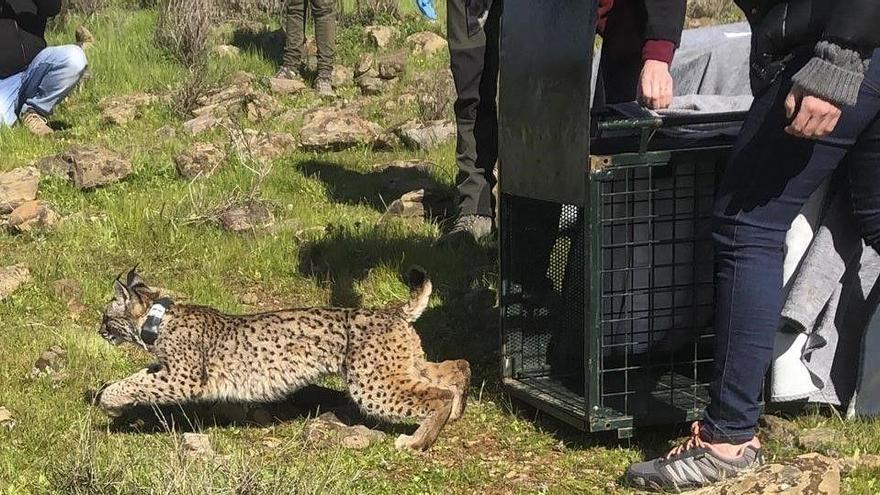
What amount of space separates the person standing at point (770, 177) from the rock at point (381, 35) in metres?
9.00

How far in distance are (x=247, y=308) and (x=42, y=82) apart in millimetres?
4550

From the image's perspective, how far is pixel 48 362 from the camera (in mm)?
5688

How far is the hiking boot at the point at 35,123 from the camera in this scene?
32.6ft

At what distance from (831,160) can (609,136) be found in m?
0.90

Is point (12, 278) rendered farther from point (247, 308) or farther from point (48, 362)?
point (247, 308)

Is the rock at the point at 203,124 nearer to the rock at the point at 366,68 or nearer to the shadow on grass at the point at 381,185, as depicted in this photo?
the shadow on grass at the point at 381,185

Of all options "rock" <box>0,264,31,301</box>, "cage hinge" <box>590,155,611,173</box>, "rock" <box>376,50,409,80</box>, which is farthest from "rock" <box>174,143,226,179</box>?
"cage hinge" <box>590,155,611,173</box>

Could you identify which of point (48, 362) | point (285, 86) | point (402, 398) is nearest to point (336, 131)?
point (285, 86)

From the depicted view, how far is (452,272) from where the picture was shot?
6824 mm

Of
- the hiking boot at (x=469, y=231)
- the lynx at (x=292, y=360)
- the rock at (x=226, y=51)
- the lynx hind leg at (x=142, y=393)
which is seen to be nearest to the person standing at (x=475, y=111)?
the hiking boot at (x=469, y=231)

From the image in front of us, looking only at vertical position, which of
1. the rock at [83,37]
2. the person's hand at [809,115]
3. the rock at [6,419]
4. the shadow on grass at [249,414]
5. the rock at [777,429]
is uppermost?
the person's hand at [809,115]

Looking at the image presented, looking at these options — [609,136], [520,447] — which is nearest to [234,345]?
[520,447]

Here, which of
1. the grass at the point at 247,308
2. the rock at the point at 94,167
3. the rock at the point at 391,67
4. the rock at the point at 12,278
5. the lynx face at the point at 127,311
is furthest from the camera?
the rock at the point at 391,67

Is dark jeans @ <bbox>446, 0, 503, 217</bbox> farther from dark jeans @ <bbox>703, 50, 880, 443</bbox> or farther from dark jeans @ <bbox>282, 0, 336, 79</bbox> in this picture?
dark jeans @ <bbox>282, 0, 336, 79</bbox>
